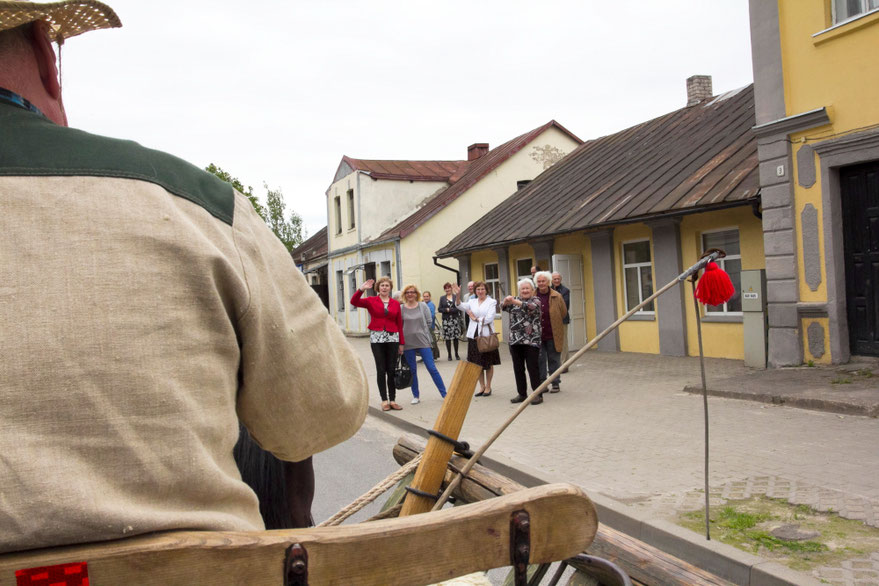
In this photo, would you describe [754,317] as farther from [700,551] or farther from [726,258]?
[700,551]

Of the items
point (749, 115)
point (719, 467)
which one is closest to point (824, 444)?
point (719, 467)

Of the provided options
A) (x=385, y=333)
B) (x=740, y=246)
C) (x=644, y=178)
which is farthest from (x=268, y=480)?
(x=644, y=178)

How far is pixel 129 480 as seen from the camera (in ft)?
3.54

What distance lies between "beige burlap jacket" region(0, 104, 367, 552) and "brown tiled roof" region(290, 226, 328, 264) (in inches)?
1332

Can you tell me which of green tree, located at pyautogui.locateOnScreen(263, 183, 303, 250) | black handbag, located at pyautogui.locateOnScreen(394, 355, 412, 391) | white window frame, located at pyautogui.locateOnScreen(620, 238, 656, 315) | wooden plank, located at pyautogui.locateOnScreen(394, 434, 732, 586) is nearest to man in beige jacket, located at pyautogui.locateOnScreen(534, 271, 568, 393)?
black handbag, located at pyautogui.locateOnScreen(394, 355, 412, 391)

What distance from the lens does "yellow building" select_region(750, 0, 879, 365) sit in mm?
9531

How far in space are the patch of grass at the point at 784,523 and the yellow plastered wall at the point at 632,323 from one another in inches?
396

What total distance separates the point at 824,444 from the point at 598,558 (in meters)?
5.63

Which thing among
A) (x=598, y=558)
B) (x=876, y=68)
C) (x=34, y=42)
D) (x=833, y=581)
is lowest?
(x=833, y=581)

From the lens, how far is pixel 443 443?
2035 mm

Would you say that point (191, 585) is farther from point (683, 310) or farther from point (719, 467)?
point (683, 310)

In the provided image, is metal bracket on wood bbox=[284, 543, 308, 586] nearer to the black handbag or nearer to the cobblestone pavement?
the cobblestone pavement

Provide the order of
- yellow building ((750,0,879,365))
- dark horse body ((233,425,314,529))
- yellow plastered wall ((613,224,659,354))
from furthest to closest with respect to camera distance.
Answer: yellow plastered wall ((613,224,659,354)) → yellow building ((750,0,879,365)) → dark horse body ((233,425,314,529))

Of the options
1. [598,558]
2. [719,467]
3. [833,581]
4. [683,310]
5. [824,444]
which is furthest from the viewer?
[683,310]
